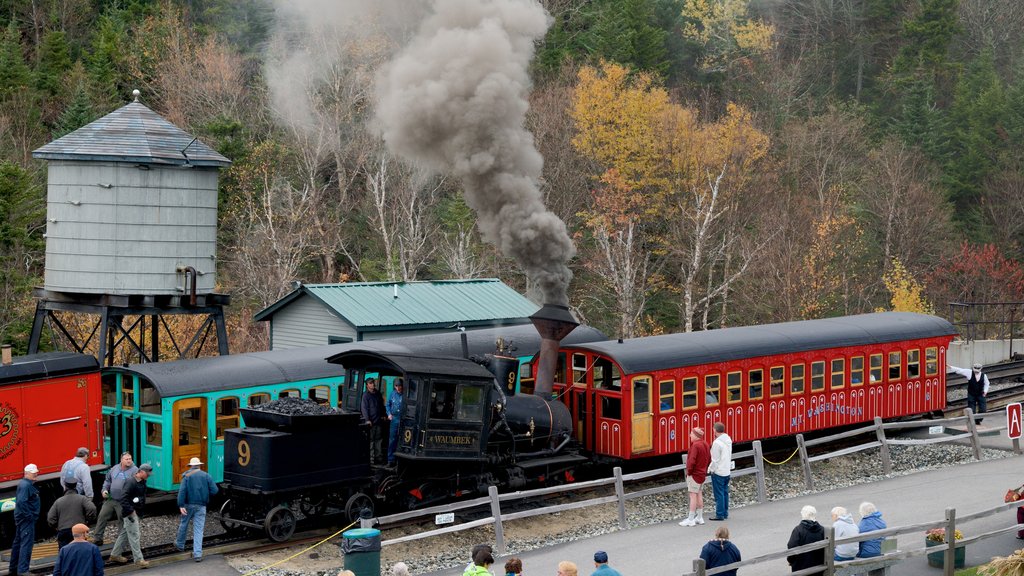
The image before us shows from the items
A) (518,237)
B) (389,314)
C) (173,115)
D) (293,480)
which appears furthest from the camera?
(173,115)

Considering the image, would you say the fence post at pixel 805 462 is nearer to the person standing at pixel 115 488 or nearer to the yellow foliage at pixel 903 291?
the person standing at pixel 115 488

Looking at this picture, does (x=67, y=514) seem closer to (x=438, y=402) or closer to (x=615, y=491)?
(x=438, y=402)

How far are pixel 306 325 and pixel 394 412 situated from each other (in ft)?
30.1

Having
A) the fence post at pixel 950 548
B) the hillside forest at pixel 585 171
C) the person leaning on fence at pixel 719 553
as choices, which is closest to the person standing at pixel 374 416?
the person leaning on fence at pixel 719 553

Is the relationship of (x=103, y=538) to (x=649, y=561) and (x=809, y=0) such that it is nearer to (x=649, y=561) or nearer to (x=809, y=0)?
(x=649, y=561)

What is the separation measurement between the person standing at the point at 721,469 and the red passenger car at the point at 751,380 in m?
3.07

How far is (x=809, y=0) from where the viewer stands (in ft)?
240

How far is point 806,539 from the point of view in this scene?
1306 centimetres

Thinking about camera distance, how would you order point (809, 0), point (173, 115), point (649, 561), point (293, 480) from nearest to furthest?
point (649, 561), point (293, 480), point (173, 115), point (809, 0)

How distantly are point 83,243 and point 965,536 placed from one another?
15819mm

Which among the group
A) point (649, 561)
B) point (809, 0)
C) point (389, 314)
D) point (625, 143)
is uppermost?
point (809, 0)

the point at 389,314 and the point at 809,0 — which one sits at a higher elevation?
the point at 809,0

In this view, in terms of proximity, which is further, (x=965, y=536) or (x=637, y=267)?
(x=637, y=267)

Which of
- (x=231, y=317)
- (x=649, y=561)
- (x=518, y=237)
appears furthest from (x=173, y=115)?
(x=649, y=561)
